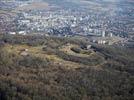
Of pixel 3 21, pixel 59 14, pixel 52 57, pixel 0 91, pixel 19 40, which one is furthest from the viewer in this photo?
pixel 59 14

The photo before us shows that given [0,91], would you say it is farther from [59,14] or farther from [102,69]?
[59,14]

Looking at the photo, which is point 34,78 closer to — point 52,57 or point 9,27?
point 52,57

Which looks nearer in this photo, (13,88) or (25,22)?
(13,88)

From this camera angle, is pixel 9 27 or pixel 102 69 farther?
pixel 9 27

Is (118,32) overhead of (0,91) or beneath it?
beneath

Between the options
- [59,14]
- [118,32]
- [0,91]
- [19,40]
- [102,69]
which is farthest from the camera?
[59,14]

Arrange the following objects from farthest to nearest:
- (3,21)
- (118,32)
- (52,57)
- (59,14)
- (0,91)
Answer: (59,14) < (3,21) < (118,32) < (52,57) < (0,91)

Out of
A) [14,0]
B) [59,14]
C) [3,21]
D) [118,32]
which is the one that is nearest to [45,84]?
[118,32]

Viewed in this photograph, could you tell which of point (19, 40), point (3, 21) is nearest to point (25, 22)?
point (3, 21)

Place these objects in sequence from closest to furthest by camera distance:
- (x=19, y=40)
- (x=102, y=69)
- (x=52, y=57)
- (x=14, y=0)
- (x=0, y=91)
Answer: (x=0, y=91), (x=102, y=69), (x=52, y=57), (x=19, y=40), (x=14, y=0)
